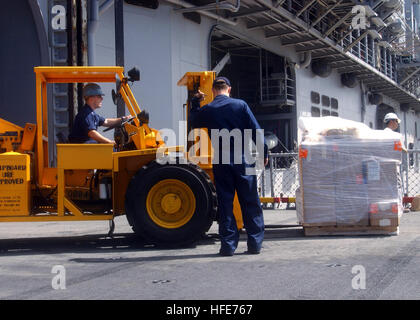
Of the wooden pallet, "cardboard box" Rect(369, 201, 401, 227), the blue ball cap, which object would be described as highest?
the blue ball cap

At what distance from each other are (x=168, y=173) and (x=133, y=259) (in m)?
1.15

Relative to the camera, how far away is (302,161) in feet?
24.3

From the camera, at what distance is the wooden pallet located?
7.34 meters

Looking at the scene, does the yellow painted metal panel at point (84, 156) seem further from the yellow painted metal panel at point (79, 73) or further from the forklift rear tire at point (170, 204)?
the yellow painted metal panel at point (79, 73)

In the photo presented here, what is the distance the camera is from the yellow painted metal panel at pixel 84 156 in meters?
6.65

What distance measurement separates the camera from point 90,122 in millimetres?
6961

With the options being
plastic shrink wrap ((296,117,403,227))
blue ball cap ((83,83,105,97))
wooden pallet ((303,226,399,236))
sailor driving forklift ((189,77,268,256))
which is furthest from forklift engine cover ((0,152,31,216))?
wooden pallet ((303,226,399,236))

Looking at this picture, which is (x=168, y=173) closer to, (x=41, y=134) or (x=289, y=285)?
(x=41, y=134)

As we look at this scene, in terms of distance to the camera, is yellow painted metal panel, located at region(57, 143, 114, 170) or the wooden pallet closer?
yellow painted metal panel, located at region(57, 143, 114, 170)

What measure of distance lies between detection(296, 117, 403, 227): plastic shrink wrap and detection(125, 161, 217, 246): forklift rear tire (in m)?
1.50

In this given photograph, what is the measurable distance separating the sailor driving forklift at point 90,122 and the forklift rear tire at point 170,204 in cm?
73

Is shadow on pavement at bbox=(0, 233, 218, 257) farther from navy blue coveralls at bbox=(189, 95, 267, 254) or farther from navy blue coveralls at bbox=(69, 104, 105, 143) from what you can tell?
navy blue coveralls at bbox=(69, 104, 105, 143)

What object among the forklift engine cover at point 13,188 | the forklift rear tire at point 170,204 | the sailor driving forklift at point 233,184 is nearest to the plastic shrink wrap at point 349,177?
the sailor driving forklift at point 233,184

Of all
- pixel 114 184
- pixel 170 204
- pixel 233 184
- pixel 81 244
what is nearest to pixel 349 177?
pixel 233 184
